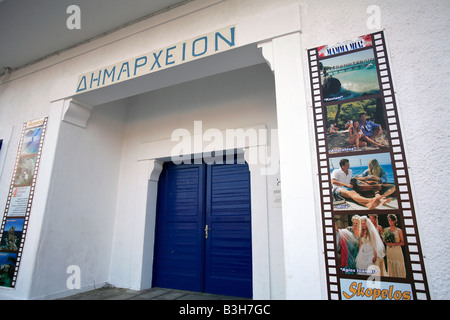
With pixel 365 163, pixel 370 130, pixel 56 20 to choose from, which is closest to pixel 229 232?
pixel 365 163

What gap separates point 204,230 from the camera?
12.4ft

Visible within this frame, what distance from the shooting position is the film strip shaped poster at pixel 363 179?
65.6 inches

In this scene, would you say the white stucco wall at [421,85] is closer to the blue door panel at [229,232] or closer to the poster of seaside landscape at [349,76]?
the poster of seaside landscape at [349,76]

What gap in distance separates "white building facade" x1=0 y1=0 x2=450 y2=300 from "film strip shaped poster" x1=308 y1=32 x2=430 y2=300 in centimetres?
4

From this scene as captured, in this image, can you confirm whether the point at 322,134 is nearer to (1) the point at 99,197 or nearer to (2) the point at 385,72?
(2) the point at 385,72

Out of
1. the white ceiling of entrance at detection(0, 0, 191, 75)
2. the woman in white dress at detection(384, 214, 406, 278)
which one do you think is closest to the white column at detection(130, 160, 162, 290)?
the white ceiling of entrance at detection(0, 0, 191, 75)

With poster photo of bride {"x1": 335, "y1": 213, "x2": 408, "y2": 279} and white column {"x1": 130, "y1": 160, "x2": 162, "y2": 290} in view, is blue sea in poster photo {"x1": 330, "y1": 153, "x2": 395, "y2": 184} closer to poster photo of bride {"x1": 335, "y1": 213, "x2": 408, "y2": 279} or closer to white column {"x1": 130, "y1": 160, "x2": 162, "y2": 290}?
poster photo of bride {"x1": 335, "y1": 213, "x2": 408, "y2": 279}

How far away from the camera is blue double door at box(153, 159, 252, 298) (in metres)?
3.47

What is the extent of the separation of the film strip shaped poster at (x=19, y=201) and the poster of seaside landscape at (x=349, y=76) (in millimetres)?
3689

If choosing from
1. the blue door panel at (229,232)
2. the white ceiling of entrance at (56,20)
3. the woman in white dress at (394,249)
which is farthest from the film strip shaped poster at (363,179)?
the white ceiling of entrance at (56,20)

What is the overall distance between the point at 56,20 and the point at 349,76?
11.8 ft

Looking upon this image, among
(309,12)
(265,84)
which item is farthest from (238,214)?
(309,12)

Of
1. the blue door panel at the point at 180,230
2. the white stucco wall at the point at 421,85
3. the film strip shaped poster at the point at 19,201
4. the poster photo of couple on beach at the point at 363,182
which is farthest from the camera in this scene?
the blue door panel at the point at 180,230
